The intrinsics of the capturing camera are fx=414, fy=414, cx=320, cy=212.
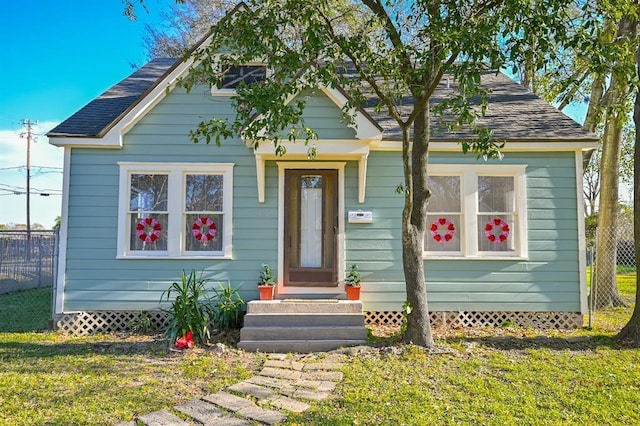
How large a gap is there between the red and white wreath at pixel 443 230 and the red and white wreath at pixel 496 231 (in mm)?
581

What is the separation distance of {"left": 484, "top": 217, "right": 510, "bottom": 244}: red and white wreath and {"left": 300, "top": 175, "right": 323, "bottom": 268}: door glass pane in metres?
2.93

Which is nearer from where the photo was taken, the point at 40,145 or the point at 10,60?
the point at 10,60

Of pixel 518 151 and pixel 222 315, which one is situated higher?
pixel 518 151

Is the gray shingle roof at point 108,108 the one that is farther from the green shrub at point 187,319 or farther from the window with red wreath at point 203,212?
the green shrub at point 187,319

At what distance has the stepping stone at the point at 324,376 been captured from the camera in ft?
14.6

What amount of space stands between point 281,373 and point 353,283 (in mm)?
2394

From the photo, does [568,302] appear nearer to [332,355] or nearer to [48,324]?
[332,355]

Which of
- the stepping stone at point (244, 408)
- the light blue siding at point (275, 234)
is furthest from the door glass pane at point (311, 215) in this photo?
the stepping stone at point (244, 408)

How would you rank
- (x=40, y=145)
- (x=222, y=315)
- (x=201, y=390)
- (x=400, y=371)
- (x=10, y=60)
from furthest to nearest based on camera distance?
(x=40, y=145)
(x=10, y=60)
(x=222, y=315)
(x=400, y=371)
(x=201, y=390)

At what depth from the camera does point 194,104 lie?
705 centimetres

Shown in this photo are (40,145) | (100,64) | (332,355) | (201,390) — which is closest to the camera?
(201,390)

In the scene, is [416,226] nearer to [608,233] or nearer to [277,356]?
[277,356]

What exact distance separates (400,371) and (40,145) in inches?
1236

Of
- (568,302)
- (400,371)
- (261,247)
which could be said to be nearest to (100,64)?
(261,247)
